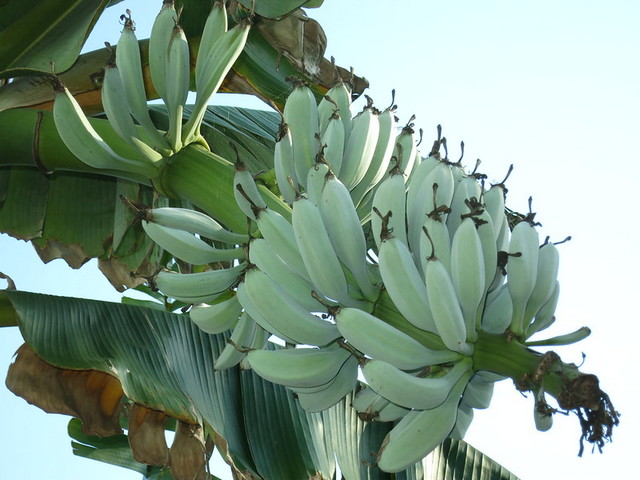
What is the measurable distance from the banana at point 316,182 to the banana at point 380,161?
0.20 m

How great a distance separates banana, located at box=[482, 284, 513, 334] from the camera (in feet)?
3.57

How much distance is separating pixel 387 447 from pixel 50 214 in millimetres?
1371

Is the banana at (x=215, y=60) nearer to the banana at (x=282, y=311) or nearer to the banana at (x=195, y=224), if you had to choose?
the banana at (x=195, y=224)

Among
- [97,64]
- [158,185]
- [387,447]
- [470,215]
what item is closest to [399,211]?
[470,215]

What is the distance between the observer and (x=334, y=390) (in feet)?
3.79

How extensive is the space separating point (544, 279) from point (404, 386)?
31 cm

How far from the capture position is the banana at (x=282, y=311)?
105cm

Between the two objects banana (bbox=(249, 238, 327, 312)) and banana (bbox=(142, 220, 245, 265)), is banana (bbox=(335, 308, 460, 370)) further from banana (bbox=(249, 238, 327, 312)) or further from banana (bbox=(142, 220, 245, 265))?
banana (bbox=(142, 220, 245, 265))

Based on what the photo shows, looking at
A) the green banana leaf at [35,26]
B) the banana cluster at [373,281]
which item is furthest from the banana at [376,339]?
the green banana leaf at [35,26]

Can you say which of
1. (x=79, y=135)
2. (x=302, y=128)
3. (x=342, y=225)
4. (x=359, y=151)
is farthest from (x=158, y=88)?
(x=342, y=225)

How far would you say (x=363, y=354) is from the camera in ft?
3.46

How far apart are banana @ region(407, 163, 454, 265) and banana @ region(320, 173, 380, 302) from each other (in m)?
0.09

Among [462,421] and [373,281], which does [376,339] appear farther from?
[462,421]

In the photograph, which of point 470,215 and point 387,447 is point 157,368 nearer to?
point 387,447
